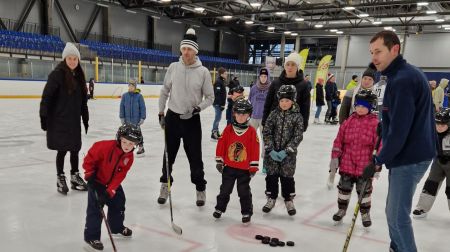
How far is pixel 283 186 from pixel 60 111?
209cm

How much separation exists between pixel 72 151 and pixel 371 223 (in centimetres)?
272

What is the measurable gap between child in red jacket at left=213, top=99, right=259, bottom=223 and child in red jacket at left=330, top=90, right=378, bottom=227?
66 cm

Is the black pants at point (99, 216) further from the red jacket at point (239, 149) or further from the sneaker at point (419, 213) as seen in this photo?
the sneaker at point (419, 213)

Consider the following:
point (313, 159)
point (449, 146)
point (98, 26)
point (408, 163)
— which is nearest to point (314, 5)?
point (98, 26)

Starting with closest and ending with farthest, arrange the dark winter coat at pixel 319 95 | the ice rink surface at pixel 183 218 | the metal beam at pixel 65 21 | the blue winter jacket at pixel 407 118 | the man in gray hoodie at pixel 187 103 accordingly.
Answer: the blue winter jacket at pixel 407 118 < the ice rink surface at pixel 183 218 < the man in gray hoodie at pixel 187 103 < the dark winter coat at pixel 319 95 < the metal beam at pixel 65 21

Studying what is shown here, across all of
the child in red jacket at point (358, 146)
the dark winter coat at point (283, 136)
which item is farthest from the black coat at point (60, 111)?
the child in red jacket at point (358, 146)

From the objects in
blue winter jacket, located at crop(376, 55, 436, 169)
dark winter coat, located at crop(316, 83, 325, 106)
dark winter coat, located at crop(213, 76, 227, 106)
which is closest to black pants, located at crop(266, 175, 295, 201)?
blue winter jacket, located at crop(376, 55, 436, 169)

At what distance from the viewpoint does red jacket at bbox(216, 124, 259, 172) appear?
9.76 feet

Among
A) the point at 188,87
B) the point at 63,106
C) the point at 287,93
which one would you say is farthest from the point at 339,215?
the point at 63,106

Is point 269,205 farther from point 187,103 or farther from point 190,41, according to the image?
point 190,41

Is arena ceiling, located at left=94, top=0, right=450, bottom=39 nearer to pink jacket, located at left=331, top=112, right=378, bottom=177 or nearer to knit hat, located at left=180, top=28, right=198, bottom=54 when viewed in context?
knit hat, located at left=180, top=28, right=198, bottom=54

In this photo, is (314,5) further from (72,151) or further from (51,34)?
(72,151)

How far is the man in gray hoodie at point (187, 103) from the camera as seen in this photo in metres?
3.28

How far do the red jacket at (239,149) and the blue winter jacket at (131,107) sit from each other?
248cm
